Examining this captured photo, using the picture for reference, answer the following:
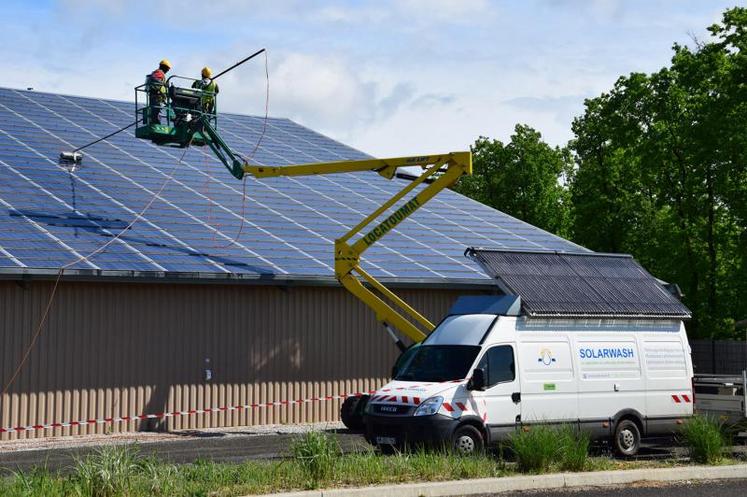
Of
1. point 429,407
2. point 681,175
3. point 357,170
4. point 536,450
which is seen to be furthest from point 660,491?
point 681,175

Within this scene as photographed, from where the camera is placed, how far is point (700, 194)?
50.2 metres

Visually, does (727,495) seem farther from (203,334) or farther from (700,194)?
(700,194)

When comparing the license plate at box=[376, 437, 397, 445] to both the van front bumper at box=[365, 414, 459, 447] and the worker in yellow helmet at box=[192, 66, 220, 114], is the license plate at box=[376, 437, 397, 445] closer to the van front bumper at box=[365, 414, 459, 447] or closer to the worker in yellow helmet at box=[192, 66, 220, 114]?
the van front bumper at box=[365, 414, 459, 447]

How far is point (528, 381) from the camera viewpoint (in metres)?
19.1

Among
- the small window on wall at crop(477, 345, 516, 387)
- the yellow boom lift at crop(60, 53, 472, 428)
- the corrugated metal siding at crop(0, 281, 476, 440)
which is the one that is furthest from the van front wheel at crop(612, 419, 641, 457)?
the corrugated metal siding at crop(0, 281, 476, 440)

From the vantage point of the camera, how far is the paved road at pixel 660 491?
14.8 meters

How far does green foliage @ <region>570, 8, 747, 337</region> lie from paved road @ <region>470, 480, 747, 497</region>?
25.2m

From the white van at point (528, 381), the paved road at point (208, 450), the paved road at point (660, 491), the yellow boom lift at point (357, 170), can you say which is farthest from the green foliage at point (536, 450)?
the yellow boom lift at point (357, 170)

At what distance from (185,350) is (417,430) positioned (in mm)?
9558

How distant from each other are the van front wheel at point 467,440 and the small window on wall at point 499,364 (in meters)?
0.88

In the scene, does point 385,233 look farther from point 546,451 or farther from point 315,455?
point 315,455

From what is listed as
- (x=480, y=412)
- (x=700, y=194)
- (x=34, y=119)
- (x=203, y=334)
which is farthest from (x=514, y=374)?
(x=700, y=194)

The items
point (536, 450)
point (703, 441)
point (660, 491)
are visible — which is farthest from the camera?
point (703, 441)

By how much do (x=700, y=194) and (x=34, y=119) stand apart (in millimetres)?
29392
